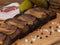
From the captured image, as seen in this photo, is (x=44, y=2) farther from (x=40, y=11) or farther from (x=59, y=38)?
(x=59, y=38)

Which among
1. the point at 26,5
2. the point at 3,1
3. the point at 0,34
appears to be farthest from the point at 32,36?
the point at 3,1

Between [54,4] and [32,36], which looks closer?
[32,36]

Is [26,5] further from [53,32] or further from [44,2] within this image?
[53,32]

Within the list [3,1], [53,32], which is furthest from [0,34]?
[3,1]

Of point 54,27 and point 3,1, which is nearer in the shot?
point 54,27

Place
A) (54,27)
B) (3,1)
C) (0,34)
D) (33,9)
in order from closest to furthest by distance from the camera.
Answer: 1. (0,34)
2. (54,27)
3. (33,9)
4. (3,1)

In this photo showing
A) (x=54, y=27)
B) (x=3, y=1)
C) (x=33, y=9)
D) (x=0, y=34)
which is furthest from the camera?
(x=3, y=1)

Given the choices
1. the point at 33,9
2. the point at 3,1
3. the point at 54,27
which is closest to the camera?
the point at 54,27

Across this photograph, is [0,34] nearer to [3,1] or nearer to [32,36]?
[32,36]
